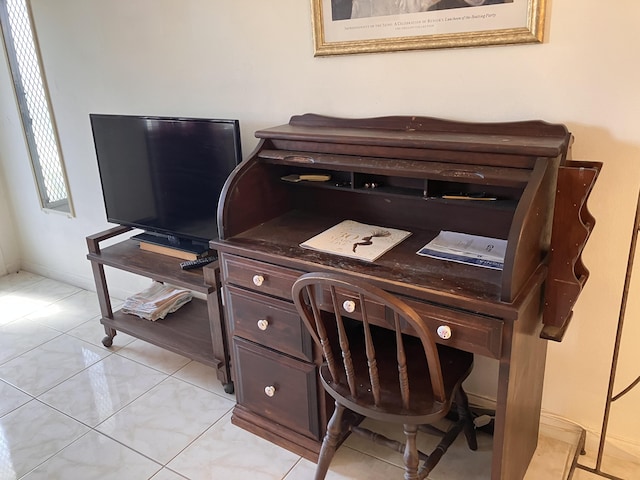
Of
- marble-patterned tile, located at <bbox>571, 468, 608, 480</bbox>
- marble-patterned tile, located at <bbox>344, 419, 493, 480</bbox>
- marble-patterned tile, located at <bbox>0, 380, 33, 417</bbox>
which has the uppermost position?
marble-patterned tile, located at <bbox>0, 380, 33, 417</bbox>

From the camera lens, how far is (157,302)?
97.3 inches

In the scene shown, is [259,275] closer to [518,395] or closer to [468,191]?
[468,191]

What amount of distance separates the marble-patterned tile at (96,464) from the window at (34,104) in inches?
60.7

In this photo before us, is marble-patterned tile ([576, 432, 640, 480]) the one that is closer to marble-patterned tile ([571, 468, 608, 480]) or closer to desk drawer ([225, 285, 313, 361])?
marble-patterned tile ([571, 468, 608, 480])

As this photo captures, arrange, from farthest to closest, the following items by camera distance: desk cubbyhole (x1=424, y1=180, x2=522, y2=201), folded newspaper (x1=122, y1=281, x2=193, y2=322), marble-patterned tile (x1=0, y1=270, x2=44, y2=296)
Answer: marble-patterned tile (x1=0, y1=270, x2=44, y2=296)
folded newspaper (x1=122, y1=281, x2=193, y2=322)
desk cubbyhole (x1=424, y1=180, x2=522, y2=201)

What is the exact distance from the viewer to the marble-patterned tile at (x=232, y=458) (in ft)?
5.73

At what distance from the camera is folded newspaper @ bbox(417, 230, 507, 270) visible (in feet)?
4.66

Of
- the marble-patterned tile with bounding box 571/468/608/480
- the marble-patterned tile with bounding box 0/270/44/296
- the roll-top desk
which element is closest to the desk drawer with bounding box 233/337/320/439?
the roll-top desk

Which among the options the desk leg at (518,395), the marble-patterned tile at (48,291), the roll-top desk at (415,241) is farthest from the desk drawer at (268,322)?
the marble-patterned tile at (48,291)

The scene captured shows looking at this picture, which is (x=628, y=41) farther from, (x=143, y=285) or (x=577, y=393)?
(x=143, y=285)

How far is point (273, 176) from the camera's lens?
1832 mm

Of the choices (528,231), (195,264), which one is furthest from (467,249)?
(195,264)

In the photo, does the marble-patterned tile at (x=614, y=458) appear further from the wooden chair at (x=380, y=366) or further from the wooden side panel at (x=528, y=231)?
the wooden side panel at (x=528, y=231)

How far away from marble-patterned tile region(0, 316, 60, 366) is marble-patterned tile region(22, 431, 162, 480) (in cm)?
86
